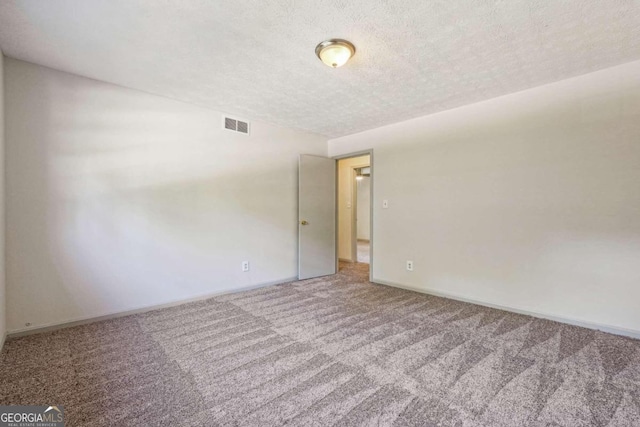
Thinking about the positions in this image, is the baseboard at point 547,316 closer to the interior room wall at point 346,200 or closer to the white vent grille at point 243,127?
the interior room wall at point 346,200

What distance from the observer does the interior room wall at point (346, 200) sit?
19.4 ft

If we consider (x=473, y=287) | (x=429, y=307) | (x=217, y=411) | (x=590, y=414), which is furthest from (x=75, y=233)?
(x=473, y=287)

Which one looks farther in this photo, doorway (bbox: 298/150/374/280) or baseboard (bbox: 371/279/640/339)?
doorway (bbox: 298/150/374/280)

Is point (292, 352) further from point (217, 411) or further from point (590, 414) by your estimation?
point (590, 414)

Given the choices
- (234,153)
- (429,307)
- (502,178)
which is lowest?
(429,307)

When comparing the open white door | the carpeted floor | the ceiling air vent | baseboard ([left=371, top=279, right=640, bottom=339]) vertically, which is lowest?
the carpeted floor

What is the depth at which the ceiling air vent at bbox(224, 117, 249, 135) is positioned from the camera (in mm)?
3615

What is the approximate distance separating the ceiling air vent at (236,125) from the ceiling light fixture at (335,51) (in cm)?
186

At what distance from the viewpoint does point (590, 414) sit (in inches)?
58.3

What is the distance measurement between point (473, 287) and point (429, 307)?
0.62 metres

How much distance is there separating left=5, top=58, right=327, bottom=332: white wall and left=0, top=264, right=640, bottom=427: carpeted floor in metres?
0.39

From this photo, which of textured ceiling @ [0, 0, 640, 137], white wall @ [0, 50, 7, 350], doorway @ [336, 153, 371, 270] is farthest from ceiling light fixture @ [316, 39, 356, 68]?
doorway @ [336, 153, 371, 270]

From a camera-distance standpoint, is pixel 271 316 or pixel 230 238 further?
pixel 230 238

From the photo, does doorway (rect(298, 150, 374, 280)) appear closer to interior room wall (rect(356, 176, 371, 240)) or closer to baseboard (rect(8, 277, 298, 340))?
baseboard (rect(8, 277, 298, 340))
